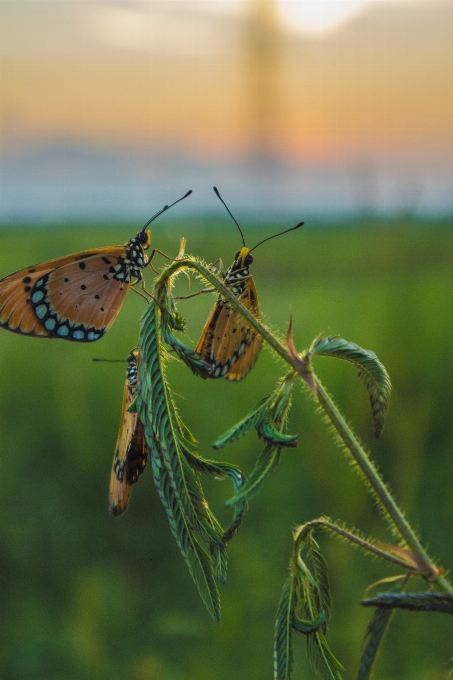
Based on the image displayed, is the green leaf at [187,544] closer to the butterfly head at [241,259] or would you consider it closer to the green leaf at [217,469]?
the green leaf at [217,469]

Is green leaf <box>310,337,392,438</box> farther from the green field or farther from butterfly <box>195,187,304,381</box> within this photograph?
the green field

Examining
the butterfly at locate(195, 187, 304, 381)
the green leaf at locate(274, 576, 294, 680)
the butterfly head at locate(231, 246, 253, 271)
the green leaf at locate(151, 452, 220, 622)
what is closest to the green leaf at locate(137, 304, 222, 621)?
the green leaf at locate(151, 452, 220, 622)

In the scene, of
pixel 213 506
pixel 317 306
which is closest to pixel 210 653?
pixel 213 506

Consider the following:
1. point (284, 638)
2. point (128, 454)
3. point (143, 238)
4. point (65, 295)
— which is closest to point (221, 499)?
point (65, 295)

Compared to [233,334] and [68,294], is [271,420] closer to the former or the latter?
[233,334]

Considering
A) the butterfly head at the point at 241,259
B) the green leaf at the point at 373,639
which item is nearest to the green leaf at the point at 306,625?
the green leaf at the point at 373,639
